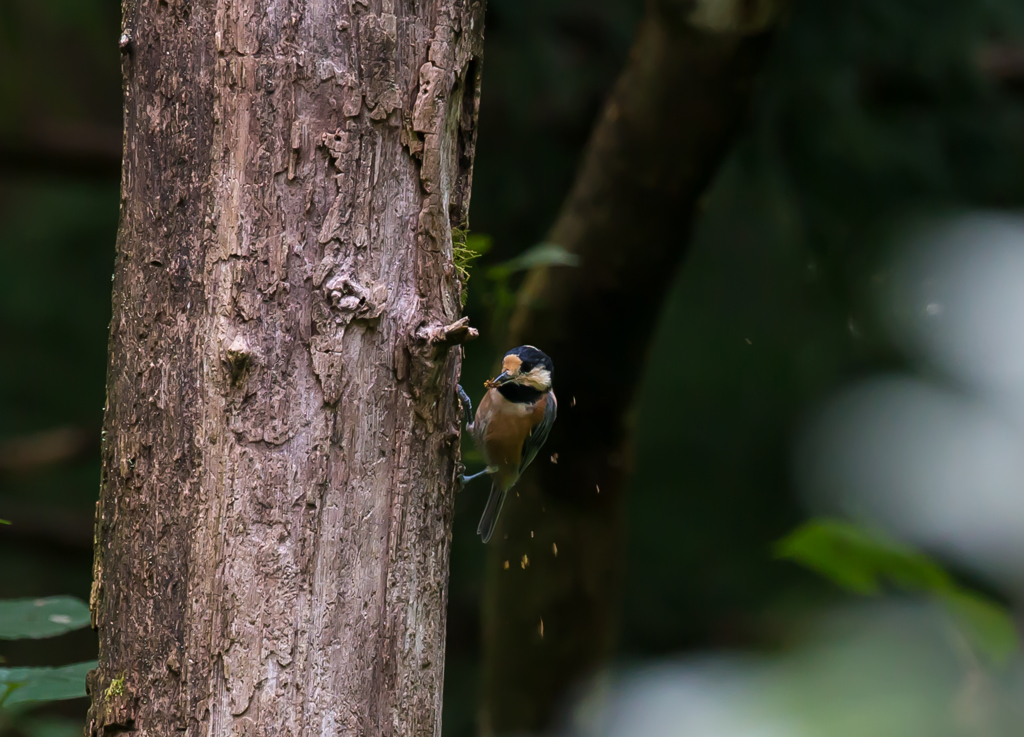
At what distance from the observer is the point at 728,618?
427 cm

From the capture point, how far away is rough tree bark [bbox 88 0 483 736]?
1.28m

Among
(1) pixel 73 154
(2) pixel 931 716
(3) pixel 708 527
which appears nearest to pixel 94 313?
(1) pixel 73 154

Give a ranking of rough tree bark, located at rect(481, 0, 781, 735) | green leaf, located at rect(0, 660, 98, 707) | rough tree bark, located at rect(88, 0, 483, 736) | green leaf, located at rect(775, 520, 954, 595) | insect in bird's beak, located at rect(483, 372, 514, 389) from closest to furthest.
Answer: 1. green leaf, located at rect(775, 520, 954, 595)
2. rough tree bark, located at rect(88, 0, 483, 736)
3. green leaf, located at rect(0, 660, 98, 707)
4. insect in bird's beak, located at rect(483, 372, 514, 389)
5. rough tree bark, located at rect(481, 0, 781, 735)

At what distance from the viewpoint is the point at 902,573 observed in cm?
100

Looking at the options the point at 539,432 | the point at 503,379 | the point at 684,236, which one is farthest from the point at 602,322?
the point at 503,379

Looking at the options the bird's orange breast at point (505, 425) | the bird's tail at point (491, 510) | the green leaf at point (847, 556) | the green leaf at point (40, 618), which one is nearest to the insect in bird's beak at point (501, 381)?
the bird's orange breast at point (505, 425)

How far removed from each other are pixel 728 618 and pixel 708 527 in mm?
442

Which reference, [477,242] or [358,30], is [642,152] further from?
[358,30]

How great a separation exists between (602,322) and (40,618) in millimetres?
1860

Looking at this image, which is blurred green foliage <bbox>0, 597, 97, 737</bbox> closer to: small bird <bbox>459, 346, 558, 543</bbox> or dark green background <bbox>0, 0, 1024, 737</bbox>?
small bird <bbox>459, 346, 558, 543</bbox>

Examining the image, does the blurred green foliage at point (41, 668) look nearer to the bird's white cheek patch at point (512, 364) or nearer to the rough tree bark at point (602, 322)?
the bird's white cheek patch at point (512, 364)

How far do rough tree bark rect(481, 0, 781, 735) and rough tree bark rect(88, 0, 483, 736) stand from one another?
1.42 meters

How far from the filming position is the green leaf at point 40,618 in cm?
169

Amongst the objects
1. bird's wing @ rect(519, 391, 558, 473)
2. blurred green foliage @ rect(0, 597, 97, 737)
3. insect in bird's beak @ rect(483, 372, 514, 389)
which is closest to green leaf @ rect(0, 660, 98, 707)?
blurred green foliage @ rect(0, 597, 97, 737)
